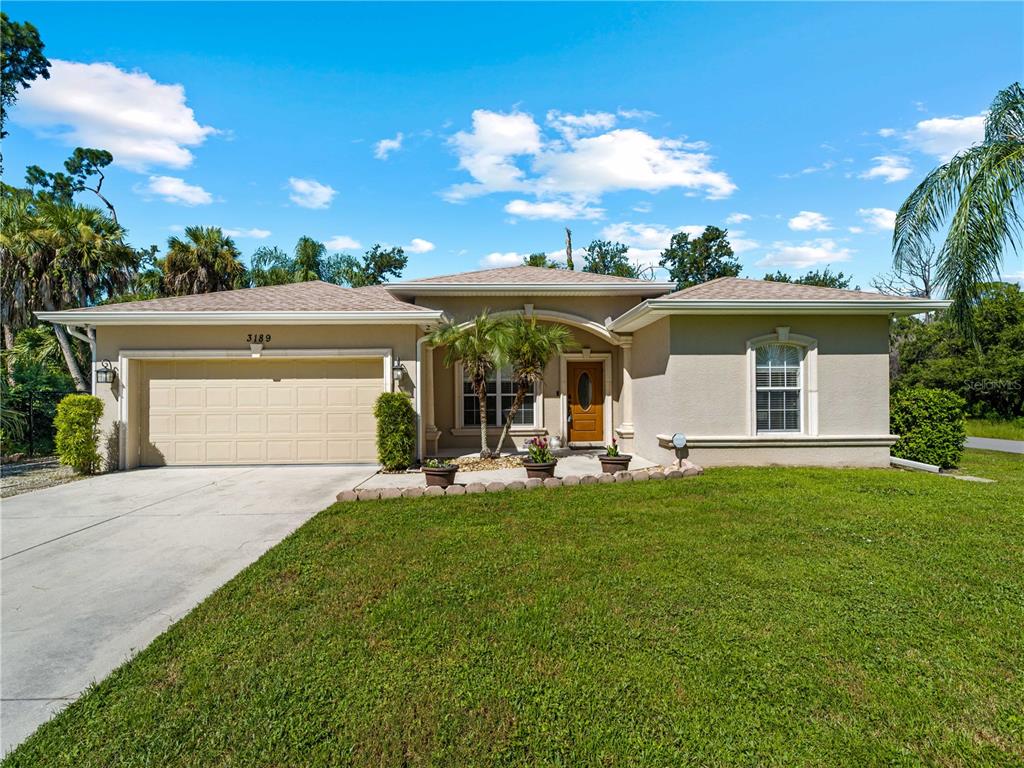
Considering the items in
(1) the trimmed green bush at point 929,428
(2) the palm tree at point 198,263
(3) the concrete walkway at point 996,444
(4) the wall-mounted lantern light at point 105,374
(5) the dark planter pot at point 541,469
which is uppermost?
(2) the palm tree at point 198,263

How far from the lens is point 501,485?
782 cm

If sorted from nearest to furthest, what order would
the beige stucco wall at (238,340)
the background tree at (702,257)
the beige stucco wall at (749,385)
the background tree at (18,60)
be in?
the beige stucco wall at (749,385) < the beige stucco wall at (238,340) < the background tree at (18,60) < the background tree at (702,257)

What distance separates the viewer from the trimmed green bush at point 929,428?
984cm

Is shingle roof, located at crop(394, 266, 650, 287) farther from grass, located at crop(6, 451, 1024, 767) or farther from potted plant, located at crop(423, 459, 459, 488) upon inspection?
grass, located at crop(6, 451, 1024, 767)

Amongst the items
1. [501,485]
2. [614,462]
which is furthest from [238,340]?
[614,462]

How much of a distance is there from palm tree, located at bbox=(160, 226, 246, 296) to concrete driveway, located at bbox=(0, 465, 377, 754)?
12.9 metres

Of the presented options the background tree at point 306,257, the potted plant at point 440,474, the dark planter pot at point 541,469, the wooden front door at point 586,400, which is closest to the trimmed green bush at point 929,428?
the wooden front door at point 586,400

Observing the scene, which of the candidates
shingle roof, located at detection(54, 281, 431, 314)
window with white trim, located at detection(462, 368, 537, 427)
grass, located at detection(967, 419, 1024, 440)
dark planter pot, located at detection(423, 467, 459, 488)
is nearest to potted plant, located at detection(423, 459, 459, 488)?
dark planter pot, located at detection(423, 467, 459, 488)

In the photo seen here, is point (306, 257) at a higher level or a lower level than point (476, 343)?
higher

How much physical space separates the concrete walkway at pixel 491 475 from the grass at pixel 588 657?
116 inches

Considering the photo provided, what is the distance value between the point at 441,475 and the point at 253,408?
5.00m

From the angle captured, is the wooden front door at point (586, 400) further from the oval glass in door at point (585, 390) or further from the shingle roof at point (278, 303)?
the shingle roof at point (278, 303)

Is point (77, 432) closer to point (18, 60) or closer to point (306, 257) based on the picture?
point (306, 257)

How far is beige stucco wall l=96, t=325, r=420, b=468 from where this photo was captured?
10.1 metres
